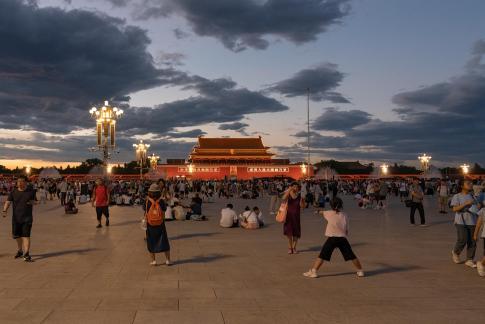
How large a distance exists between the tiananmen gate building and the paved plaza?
2550 inches

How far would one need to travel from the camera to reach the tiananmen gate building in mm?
76188

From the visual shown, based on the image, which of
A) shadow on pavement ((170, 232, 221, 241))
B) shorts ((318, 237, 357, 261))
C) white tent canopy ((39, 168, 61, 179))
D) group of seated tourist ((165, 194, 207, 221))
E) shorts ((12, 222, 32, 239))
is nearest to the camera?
shorts ((318, 237, 357, 261))

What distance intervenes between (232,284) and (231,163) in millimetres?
70135

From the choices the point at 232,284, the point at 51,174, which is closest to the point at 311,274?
the point at 232,284

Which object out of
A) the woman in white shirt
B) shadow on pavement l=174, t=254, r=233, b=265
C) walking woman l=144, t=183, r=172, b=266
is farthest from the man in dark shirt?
the woman in white shirt

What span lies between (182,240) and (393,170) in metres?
108

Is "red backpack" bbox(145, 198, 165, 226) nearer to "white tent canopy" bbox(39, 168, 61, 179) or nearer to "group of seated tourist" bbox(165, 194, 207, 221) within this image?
"group of seated tourist" bbox(165, 194, 207, 221)

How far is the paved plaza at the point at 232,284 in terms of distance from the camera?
512cm

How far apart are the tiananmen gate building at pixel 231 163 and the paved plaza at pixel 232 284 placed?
6478 cm

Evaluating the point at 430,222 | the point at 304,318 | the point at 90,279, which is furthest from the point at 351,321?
the point at 430,222

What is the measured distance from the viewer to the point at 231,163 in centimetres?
7669

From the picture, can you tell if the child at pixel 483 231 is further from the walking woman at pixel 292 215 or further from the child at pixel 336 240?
the walking woman at pixel 292 215

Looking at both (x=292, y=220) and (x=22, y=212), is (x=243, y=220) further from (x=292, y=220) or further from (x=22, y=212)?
(x=22, y=212)

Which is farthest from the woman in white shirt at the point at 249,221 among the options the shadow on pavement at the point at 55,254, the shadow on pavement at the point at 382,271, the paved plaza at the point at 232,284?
the shadow on pavement at the point at 382,271
